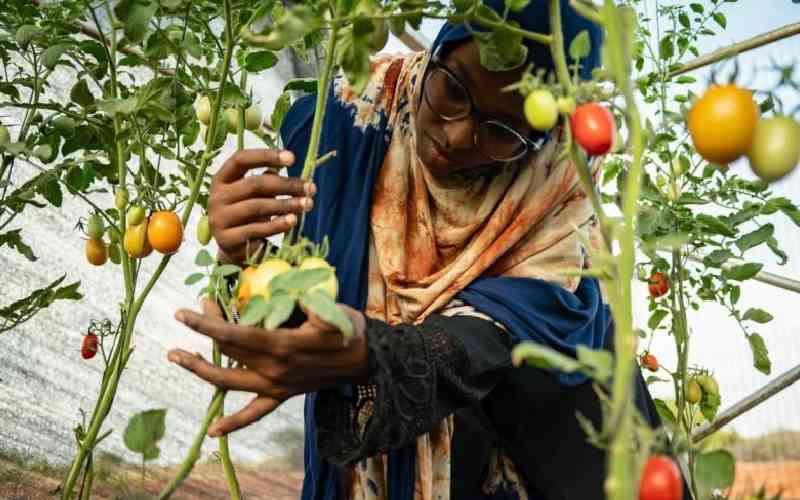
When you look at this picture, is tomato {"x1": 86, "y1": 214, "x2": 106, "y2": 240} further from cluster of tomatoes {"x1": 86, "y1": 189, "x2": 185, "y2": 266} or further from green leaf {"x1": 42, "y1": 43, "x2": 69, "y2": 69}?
green leaf {"x1": 42, "y1": 43, "x2": 69, "y2": 69}

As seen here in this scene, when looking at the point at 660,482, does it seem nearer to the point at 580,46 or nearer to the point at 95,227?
the point at 580,46

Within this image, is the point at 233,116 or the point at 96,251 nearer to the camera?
the point at 233,116

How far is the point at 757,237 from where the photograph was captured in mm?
1263

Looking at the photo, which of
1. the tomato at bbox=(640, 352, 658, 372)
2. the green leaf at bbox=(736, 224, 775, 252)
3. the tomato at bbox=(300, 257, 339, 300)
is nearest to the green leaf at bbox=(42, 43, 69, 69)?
the tomato at bbox=(300, 257, 339, 300)

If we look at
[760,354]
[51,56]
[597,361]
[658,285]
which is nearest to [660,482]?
[597,361]

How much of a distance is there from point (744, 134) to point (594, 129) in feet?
0.27

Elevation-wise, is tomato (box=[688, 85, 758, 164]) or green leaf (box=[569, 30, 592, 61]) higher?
green leaf (box=[569, 30, 592, 61])

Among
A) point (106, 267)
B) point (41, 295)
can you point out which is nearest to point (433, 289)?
point (41, 295)

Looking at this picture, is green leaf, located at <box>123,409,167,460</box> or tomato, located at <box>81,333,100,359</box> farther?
tomato, located at <box>81,333,100,359</box>

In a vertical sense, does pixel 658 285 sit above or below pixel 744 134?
above

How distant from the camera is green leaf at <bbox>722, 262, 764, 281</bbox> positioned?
3.83 feet

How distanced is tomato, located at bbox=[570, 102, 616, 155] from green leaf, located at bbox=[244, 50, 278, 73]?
0.49 meters

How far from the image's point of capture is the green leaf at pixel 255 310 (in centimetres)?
53

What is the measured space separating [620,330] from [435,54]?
0.73 meters
